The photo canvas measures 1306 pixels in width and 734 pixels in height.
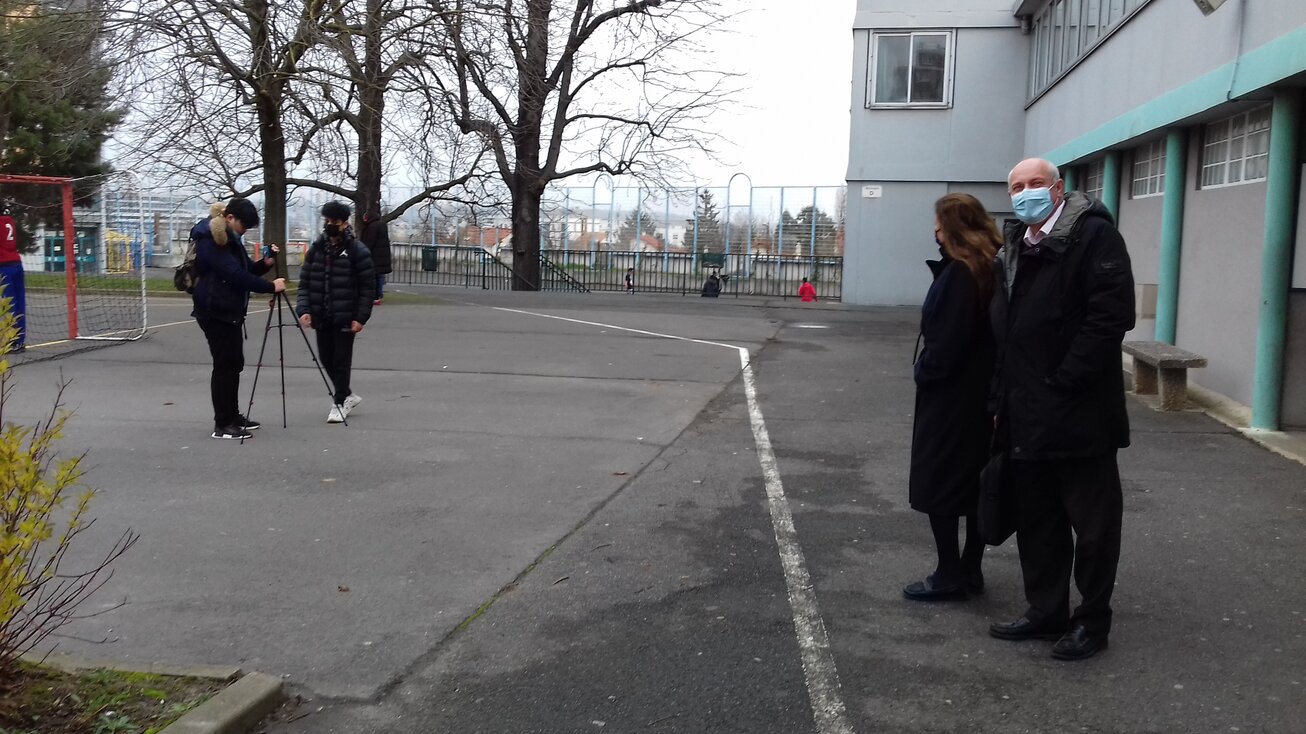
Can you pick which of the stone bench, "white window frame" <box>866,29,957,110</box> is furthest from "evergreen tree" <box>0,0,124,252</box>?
"white window frame" <box>866,29,957,110</box>

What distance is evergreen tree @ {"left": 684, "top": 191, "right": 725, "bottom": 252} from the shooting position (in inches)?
Result: 1592

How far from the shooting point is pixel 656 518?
22.9 ft

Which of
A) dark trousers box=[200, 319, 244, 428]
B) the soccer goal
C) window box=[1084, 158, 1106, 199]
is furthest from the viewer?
window box=[1084, 158, 1106, 199]

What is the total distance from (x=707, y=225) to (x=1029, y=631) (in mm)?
36761

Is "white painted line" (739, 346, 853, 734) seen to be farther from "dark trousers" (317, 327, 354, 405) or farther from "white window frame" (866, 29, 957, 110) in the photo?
"white window frame" (866, 29, 957, 110)

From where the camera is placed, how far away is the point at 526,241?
36625mm

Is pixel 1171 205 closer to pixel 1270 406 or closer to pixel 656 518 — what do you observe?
pixel 1270 406

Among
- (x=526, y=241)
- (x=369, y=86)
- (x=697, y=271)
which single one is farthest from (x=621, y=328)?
(x=697, y=271)

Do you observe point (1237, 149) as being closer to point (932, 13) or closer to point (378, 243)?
point (378, 243)

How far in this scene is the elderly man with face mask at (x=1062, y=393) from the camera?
4.58 meters

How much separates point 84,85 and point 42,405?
11245mm

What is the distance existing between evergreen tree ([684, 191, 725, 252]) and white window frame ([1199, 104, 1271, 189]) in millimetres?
28225

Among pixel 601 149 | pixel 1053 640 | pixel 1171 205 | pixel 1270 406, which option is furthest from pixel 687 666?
pixel 601 149

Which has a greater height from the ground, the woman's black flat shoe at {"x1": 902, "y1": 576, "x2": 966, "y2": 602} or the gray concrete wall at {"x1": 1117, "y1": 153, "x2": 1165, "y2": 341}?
the gray concrete wall at {"x1": 1117, "y1": 153, "x2": 1165, "y2": 341}
